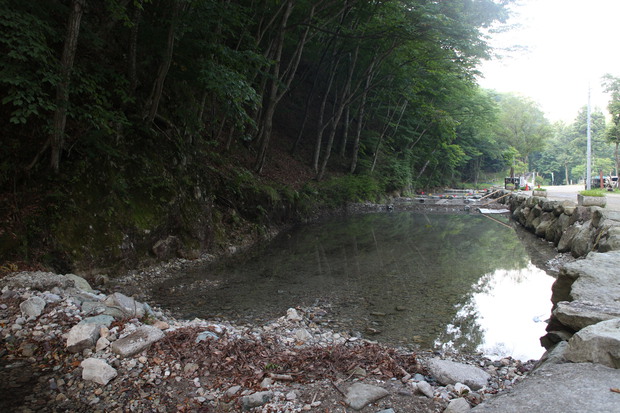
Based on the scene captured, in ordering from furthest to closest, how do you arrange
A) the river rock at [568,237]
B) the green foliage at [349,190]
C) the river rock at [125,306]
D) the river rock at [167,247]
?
the green foliage at [349,190] < the river rock at [568,237] < the river rock at [167,247] < the river rock at [125,306]

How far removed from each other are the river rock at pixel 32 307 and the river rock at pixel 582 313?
560 centimetres

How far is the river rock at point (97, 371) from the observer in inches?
122

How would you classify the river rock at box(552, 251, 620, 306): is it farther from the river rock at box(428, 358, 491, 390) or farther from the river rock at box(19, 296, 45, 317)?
the river rock at box(19, 296, 45, 317)

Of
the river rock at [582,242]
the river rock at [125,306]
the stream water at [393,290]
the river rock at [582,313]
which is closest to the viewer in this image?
the river rock at [582,313]

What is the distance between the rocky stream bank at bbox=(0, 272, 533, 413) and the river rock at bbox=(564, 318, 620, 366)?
59cm

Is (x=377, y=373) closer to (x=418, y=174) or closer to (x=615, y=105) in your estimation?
(x=615, y=105)

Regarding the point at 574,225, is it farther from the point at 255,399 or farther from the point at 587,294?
the point at 255,399

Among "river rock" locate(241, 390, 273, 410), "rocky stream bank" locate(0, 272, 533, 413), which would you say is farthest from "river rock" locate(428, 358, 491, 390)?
"river rock" locate(241, 390, 273, 410)

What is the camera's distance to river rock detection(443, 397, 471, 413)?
275 centimetres

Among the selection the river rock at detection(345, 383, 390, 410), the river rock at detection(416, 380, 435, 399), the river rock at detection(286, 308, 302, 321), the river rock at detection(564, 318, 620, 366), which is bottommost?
the river rock at detection(286, 308, 302, 321)

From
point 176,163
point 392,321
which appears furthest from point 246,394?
point 176,163

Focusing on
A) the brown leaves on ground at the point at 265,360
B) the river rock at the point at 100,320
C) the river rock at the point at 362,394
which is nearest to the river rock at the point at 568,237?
the brown leaves on ground at the point at 265,360

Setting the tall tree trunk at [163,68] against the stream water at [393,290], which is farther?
the tall tree trunk at [163,68]

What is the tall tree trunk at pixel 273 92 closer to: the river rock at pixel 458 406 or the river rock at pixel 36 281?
the river rock at pixel 36 281
